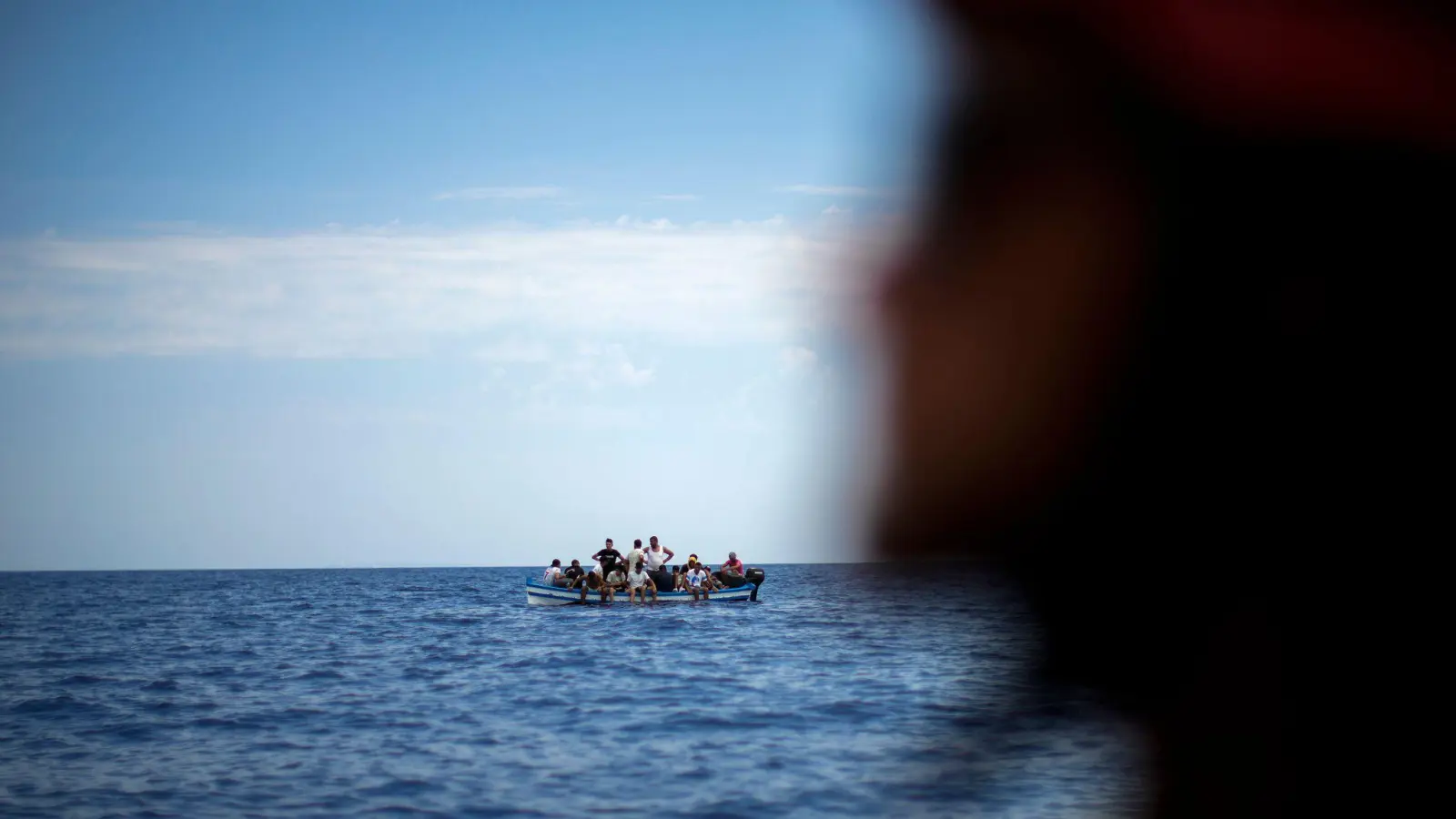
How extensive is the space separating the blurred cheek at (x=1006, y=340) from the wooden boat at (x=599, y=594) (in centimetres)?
3896

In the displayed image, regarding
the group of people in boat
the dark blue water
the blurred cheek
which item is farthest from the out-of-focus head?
the group of people in boat

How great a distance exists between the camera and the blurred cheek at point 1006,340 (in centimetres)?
107

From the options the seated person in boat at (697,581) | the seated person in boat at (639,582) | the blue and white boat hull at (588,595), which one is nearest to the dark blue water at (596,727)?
the seated person in boat at (639,582)

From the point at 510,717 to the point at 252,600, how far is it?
5696cm

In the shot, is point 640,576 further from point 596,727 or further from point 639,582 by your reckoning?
point 596,727

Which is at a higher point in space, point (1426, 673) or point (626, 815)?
point (1426, 673)

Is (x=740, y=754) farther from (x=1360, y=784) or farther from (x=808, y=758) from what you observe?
(x=1360, y=784)

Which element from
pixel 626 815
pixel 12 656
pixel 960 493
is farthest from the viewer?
pixel 12 656

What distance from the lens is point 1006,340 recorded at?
43.6 inches

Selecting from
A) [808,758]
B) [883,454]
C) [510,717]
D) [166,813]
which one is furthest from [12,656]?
[883,454]

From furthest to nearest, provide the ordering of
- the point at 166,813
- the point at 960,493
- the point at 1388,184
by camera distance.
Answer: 1. the point at 166,813
2. the point at 960,493
3. the point at 1388,184

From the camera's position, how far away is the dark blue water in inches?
49.9

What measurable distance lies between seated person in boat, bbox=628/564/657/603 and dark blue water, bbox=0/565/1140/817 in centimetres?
847

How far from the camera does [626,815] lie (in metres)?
9.98
